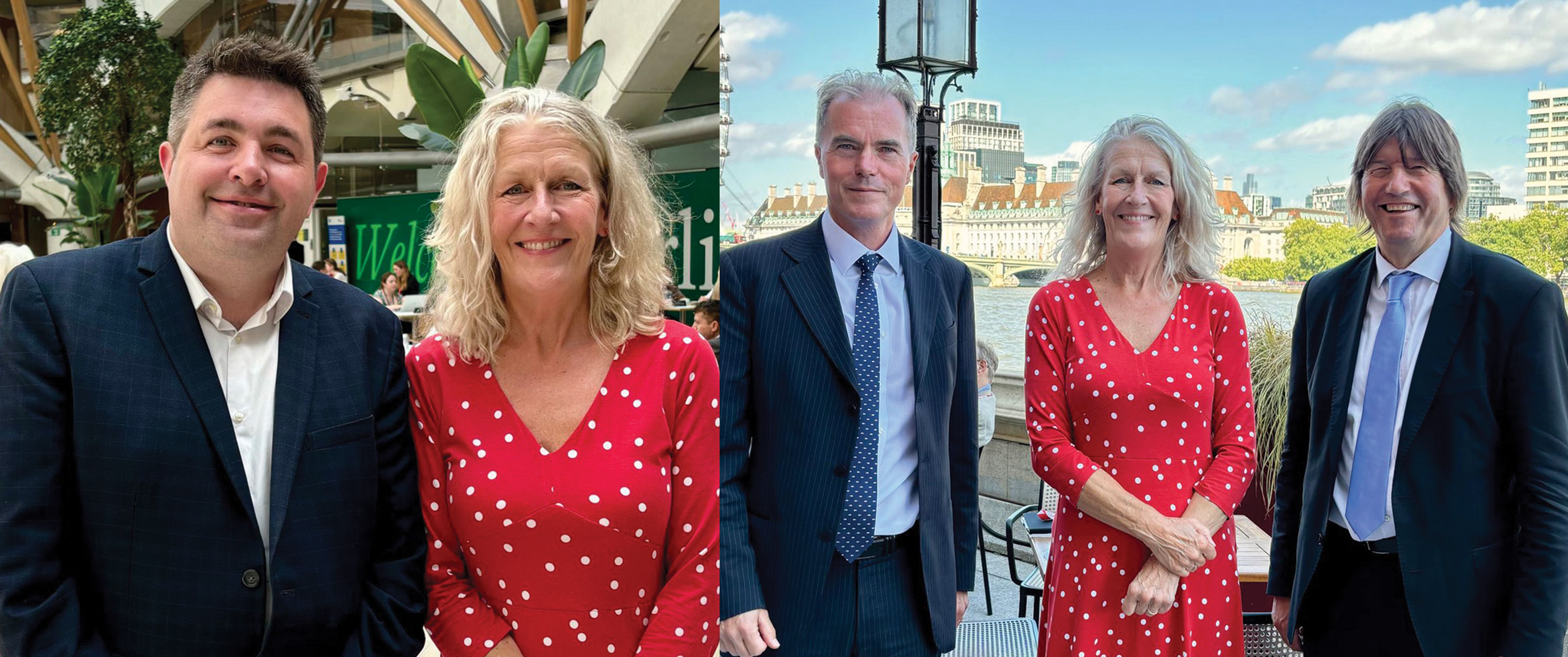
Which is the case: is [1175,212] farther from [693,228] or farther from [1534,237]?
[1534,237]

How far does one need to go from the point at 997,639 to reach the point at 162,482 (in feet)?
6.20

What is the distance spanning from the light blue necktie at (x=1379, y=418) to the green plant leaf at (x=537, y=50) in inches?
78.1

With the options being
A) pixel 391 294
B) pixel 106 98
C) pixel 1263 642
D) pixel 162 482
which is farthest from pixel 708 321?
pixel 391 294

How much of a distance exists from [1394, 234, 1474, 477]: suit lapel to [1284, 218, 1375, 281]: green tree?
1.05m

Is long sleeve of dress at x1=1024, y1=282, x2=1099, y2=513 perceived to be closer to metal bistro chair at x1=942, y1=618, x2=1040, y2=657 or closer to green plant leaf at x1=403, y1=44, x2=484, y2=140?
metal bistro chair at x1=942, y1=618, x2=1040, y2=657

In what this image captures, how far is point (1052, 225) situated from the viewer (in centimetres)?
256

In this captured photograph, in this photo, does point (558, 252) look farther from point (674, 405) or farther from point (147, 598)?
point (147, 598)

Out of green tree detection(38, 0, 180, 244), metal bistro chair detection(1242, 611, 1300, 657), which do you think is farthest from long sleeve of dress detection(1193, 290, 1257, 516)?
green tree detection(38, 0, 180, 244)

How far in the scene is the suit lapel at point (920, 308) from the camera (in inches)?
55.3

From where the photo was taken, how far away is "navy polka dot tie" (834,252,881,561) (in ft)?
4.58

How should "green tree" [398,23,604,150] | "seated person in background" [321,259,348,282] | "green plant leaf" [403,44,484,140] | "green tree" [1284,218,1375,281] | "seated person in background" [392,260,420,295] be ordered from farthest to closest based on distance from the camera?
"seated person in background" [392,260,420,295] < "seated person in background" [321,259,348,282] < "green plant leaf" [403,44,484,140] < "green tree" [1284,218,1375,281] < "green tree" [398,23,604,150]

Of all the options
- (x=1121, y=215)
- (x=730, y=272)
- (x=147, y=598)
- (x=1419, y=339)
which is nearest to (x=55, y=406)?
(x=147, y=598)

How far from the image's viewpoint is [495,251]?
1.30m

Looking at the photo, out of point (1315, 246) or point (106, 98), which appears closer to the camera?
point (1315, 246)
